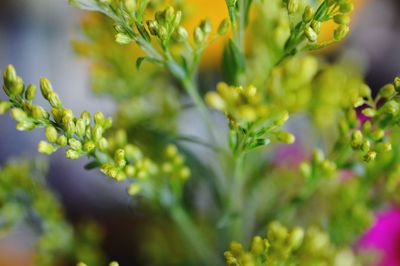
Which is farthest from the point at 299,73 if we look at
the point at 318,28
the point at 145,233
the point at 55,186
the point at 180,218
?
the point at 55,186

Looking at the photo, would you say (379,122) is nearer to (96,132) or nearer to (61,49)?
(96,132)

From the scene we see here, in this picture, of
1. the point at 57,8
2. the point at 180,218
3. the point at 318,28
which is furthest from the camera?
the point at 57,8

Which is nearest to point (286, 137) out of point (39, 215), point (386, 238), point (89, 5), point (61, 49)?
point (89, 5)

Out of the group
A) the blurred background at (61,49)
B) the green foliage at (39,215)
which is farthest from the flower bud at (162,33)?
the blurred background at (61,49)

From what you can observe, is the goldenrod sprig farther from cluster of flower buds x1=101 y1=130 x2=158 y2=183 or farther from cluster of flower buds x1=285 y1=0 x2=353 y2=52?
cluster of flower buds x1=101 y1=130 x2=158 y2=183

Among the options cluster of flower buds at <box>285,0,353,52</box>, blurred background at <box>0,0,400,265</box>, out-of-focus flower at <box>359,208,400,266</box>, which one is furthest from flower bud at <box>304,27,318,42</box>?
blurred background at <box>0,0,400,265</box>

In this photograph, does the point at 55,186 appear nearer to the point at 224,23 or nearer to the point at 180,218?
the point at 180,218

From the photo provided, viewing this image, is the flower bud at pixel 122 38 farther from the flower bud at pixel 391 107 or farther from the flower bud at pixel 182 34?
the flower bud at pixel 391 107
